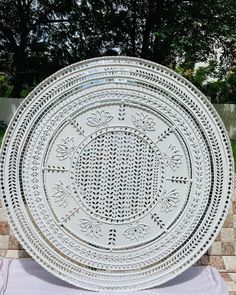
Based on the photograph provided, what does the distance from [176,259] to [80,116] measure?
59 centimetres

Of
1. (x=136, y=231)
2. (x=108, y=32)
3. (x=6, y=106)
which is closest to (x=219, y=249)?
(x=136, y=231)

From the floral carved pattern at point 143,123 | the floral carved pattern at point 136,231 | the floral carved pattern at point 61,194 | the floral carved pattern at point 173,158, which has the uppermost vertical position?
the floral carved pattern at point 143,123

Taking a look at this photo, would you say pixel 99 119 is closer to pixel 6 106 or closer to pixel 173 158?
pixel 173 158

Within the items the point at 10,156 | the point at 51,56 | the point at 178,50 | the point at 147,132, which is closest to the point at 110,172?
the point at 147,132

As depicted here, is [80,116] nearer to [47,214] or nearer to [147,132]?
[147,132]

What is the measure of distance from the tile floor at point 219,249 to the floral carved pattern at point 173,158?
0.44 m

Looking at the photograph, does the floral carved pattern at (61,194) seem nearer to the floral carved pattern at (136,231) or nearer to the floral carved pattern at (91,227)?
the floral carved pattern at (91,227)

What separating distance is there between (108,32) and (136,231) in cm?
491

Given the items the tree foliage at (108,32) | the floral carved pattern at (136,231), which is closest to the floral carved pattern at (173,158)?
the floral carved pattern at (136,231)

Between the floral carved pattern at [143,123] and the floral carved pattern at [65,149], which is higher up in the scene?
the floral carved pattern at [143,123]

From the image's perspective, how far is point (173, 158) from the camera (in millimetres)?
1670

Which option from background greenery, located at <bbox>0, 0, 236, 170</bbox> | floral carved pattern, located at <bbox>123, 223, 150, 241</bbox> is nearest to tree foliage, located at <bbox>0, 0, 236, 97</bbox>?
background greenery, located at <bbox>0, 0, 236, 170</bbox>

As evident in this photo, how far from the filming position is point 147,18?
20.2ft

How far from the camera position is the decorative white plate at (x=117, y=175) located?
1635 millimetres
